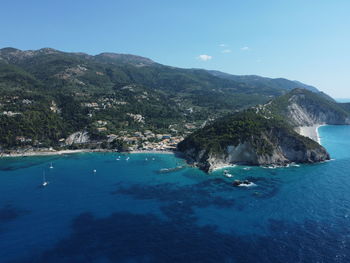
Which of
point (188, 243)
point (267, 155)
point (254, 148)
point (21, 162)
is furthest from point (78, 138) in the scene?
point (188, 243)

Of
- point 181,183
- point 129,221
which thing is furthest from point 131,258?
point 181,183

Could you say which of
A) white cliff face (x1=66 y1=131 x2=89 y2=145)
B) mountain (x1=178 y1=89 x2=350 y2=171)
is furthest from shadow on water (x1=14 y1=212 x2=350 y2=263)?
white cliff face (x1=66 y1=131 x2=89 y2=145)

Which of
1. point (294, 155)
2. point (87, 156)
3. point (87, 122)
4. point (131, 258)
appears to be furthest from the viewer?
point (87, 122)

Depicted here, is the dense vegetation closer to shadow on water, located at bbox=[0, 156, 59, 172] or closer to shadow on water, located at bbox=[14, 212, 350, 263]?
shadow on water, located at bbox=[14, 212, 350, 263]

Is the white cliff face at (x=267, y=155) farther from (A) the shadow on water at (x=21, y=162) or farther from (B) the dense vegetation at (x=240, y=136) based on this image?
(A) the shadow on water at (x=21, y=162)

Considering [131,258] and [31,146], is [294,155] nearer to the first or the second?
[131,258]

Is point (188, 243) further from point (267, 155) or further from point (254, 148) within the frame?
point (267, 155)
